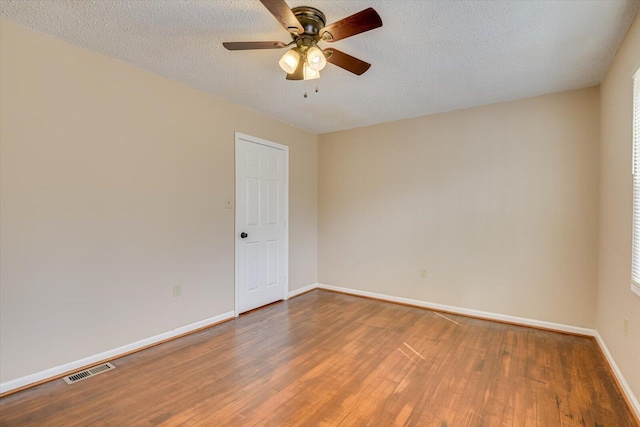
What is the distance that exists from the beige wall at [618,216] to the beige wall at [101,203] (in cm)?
339

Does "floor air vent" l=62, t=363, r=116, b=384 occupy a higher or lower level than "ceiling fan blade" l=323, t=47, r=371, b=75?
lower

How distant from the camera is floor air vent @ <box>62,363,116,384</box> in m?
2.18

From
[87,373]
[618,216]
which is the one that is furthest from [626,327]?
[87,373]

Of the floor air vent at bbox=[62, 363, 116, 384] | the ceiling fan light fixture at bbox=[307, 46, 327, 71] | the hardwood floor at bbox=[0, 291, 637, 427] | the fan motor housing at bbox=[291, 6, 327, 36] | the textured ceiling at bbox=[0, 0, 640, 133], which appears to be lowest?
the hardwood floor at bbox=[0, 291, 637, 427]

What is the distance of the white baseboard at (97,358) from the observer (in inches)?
80.2

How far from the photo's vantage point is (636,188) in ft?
6.29

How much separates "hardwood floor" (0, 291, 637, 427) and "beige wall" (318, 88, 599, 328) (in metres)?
0.56

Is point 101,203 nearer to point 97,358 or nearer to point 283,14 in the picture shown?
point 97,358

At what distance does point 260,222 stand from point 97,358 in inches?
81.1

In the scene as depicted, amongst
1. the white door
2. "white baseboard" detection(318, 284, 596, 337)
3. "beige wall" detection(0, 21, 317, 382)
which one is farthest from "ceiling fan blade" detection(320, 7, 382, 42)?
"white baseboard" detection(318, 284, 596, 337)

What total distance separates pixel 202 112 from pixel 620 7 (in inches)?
131

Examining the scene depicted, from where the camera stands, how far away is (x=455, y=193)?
12.0ft

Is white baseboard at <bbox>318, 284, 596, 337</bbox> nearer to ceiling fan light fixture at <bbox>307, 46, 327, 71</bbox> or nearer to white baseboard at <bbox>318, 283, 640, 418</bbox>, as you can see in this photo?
white baseboard at <bbox>318, 283, 640, 418</bbox>

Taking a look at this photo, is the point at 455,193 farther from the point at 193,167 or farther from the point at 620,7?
the point at 193,167
